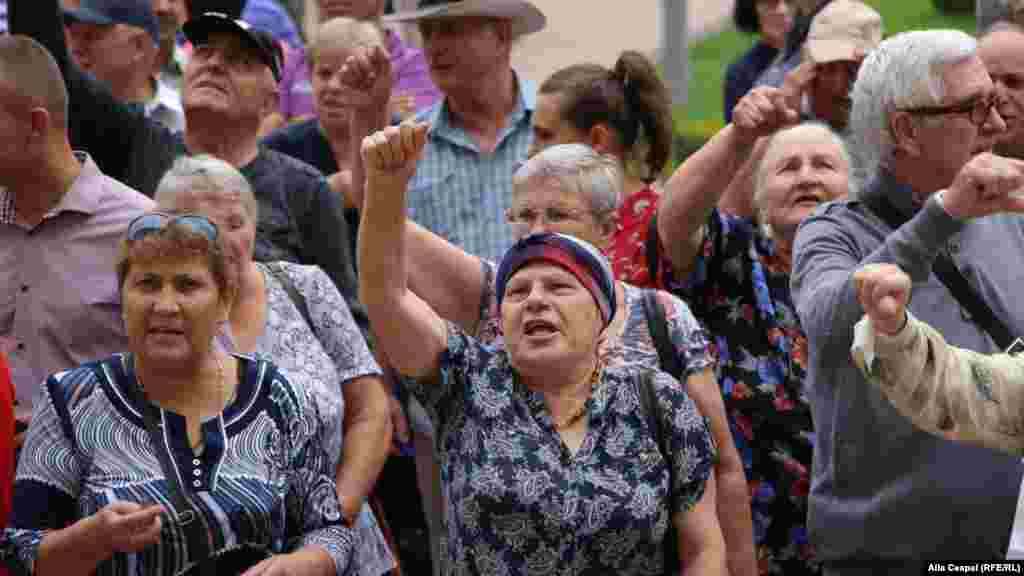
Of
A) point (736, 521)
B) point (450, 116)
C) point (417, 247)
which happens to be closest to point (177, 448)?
point (417, 247)

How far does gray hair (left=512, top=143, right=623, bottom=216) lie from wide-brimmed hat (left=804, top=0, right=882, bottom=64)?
232 cm

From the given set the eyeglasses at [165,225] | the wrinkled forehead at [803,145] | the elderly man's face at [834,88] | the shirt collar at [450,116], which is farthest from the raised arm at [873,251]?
the elderly man's face at [834,88]

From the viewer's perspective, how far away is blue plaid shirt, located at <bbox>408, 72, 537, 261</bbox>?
7.20 metres

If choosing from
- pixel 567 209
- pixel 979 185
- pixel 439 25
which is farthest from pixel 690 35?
pixel 979 185

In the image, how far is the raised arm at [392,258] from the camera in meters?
4.85

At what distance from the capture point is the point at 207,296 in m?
5.18

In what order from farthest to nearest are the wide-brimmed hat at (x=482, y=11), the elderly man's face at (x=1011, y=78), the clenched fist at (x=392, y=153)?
the wide-brimmed hat at (x=482, y=11) → the elderly man's face at (x=1011, y=78) → the clenched fist at (x=392, y=153)

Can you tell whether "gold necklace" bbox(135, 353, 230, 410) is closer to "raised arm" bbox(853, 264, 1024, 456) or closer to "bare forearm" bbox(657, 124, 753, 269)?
"bare forearm" bbox(657, 124, 753, 269)

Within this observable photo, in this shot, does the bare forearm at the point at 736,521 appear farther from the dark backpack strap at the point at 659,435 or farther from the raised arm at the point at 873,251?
the raised arm at the point at 873,251

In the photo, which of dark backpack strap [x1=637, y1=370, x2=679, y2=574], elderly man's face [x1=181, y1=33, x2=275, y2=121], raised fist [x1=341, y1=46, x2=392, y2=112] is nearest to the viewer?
dark backpack strap [x1=637, y1=370, x2=679, y2=574]

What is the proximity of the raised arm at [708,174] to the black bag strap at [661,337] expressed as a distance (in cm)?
32

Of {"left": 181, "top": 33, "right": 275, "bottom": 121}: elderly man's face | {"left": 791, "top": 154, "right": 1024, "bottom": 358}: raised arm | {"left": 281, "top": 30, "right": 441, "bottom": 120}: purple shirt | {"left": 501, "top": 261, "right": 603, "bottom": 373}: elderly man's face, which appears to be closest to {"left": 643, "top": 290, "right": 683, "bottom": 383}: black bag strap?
{"left": 501, "top": 261, "right": 603, "bottom": 373}: elderly man's face

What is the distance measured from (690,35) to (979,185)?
43.5ft

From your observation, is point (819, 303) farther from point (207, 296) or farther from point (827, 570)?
point (207, 296)
